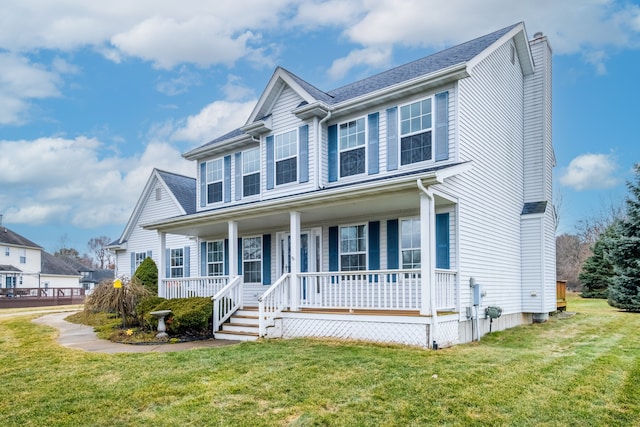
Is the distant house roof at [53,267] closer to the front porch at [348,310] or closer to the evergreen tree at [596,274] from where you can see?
the front porch at [348,310]

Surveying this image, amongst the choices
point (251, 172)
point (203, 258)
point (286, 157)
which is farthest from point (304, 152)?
point (203, 258)

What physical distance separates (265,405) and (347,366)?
1.93 meters

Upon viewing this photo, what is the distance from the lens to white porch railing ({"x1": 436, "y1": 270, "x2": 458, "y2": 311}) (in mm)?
9320

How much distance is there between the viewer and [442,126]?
1076cm

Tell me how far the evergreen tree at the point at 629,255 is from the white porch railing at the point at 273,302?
14.0 metres

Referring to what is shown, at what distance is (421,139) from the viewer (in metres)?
11.1

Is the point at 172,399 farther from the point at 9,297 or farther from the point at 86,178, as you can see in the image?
the point at 86,178

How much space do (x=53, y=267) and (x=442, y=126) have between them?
1982 inches

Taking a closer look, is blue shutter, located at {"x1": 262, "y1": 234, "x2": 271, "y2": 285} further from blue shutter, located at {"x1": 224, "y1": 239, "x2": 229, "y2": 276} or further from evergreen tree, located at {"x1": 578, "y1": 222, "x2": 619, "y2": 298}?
evergreen tree, located at {"x1": 578, "y1": 222, "x2": 619, "y2": 298}

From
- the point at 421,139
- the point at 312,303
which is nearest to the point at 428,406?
the point at 312,303

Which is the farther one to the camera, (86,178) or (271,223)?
(86,178)

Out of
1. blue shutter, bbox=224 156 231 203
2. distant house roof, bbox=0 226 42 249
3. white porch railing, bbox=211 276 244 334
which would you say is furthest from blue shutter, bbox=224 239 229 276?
distant house roof, bbox=0 226 42 249

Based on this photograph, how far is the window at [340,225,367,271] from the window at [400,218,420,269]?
1107 mm

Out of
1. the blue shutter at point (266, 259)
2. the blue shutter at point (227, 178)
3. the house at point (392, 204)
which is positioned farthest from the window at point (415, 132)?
the blue shutter at point (227, 178)
